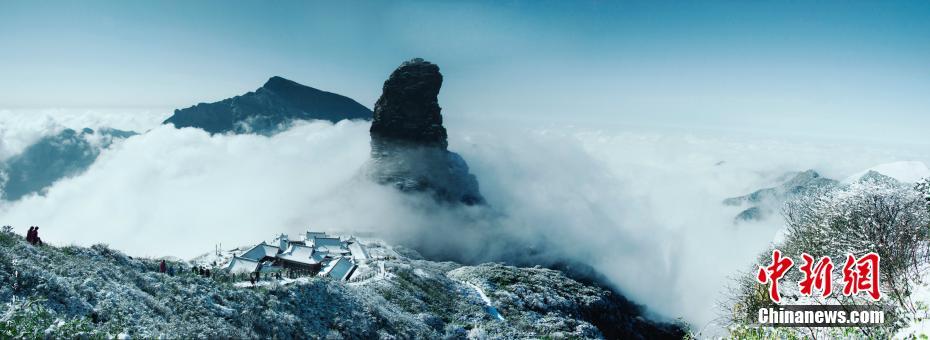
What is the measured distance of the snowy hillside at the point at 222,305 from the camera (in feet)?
65.3

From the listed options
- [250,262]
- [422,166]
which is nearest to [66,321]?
[250,262]

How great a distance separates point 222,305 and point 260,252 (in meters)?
47.2

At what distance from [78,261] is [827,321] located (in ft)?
135

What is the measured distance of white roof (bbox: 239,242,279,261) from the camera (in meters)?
67.4

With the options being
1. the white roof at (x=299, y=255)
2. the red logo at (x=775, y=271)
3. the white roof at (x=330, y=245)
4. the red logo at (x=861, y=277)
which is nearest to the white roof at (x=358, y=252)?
the white roof at (x=330, y=245)

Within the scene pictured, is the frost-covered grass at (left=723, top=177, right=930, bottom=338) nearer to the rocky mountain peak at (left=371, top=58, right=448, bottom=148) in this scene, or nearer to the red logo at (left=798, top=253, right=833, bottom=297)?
the red logo at (left=798, top=253, right=833, bottom=297)

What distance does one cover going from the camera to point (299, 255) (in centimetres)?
7025

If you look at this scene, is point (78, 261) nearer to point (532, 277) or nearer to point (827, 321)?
point (827, 321)

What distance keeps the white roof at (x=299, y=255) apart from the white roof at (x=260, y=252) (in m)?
2.18

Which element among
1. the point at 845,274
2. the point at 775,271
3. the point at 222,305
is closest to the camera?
the point at 775,271

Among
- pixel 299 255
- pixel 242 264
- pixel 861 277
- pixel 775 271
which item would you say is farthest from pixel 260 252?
pixel 861 277

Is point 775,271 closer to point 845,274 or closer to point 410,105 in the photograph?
point 845,274

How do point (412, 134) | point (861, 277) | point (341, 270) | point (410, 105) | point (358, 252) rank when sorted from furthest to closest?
point (412, 134) → point (410, 105) → point (358, 252) → point (341, 270) → point (861, 277)

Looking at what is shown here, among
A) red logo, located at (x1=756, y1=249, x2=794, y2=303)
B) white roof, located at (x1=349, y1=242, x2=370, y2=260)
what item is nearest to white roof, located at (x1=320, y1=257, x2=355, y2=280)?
white roof, located at (x1=349, y1=242, x2=370, y2=260)
